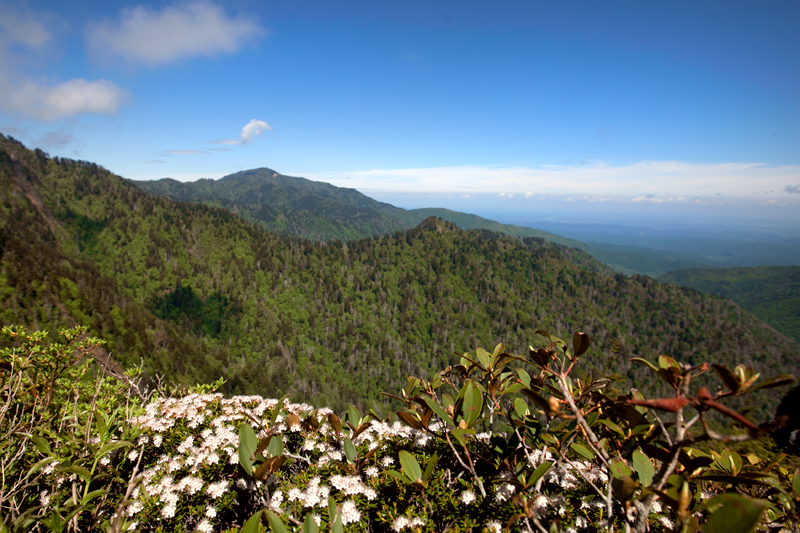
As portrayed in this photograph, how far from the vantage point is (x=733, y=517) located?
1.26 meters

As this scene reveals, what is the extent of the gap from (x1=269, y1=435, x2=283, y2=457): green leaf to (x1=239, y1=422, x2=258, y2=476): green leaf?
137 mm

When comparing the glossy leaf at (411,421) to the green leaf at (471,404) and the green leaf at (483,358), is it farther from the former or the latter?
the green leaf at (483,358)

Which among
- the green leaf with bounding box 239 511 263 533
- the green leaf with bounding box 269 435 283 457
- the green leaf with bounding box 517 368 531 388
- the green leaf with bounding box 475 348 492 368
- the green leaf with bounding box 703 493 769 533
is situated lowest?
the green leaf with bounding box 269 435 283 457

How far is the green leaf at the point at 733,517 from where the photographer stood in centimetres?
121

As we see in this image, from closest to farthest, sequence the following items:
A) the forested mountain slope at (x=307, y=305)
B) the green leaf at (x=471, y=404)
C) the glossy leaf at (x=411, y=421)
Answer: the green leaf at (x=471, y=404)
the glossy leaf at (x=411, y=421)
the forested mountain slope at (x=307, y=305)

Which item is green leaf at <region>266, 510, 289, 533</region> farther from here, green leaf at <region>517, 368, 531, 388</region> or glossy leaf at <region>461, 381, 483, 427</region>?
green leaf at <region>517, 368, 531, 388</region>

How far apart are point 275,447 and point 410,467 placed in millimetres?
1223

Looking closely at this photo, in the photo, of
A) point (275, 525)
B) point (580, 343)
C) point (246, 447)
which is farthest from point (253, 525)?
point (580, 343)

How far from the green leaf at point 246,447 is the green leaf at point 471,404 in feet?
6.02

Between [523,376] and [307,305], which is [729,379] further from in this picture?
[307,305]

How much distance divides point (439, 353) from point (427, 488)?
168 metres

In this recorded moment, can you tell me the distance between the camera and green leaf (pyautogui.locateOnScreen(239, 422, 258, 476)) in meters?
2.62

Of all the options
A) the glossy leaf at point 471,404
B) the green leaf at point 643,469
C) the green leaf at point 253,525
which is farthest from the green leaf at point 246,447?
the green leaf at point 643,469

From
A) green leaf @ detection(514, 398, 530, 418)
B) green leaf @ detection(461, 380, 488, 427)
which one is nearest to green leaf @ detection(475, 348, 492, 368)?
green leaf @ detection(514, 398, 530, 418)
